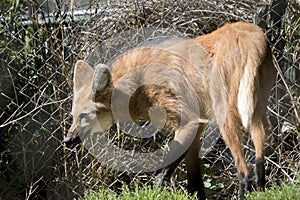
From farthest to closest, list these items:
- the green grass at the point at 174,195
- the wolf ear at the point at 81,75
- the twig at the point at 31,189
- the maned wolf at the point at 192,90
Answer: the twig at the point at 31,189 → the wolf ear at the point at 81,75 → the maned wolf at the point at 192,90 → the green grass at the point at 174,195

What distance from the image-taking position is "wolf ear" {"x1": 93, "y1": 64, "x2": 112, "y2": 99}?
13.2 feet

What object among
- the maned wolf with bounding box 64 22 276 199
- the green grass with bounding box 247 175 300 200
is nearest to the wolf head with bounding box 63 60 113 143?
the maned wolf with bounding box 64 22 276 199

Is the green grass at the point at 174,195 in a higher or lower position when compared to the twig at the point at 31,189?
Answer: higher

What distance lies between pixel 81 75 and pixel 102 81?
0.28 meters

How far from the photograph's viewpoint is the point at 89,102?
4246 millimetres

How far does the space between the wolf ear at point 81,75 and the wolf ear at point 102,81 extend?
18 cm

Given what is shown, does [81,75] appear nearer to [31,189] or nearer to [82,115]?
[82,115]

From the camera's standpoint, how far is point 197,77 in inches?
167

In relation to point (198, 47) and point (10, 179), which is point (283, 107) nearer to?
point (198, 47)

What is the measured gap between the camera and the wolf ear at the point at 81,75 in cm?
433

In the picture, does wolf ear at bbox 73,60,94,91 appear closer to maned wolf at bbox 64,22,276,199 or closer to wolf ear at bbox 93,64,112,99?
maned wolf at bbox 64,22,276,199

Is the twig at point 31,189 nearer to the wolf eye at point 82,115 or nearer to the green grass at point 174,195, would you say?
the wolf eye at point 82,115

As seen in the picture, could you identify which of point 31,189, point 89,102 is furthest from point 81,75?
point 31,189

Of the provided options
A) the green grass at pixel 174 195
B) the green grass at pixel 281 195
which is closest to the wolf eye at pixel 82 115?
the green grass at pixel 174 195
